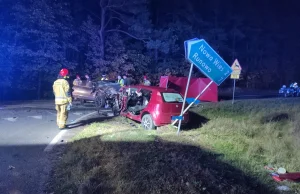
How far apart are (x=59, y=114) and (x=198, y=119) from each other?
5.90 m

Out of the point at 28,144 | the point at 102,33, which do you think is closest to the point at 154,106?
the point at 28,144

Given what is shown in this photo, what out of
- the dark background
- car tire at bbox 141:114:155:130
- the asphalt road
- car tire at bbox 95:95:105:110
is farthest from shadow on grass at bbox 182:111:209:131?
the dark background

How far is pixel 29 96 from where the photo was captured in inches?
989

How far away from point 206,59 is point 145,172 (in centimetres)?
449

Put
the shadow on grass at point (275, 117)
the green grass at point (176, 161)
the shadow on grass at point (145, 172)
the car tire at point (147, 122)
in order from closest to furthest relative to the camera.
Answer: the shadow on grass at point (145, 172) < the green grass at point (176, 161) < the car tire at point (147, 122) < the shadow on grass at point (275, 117)

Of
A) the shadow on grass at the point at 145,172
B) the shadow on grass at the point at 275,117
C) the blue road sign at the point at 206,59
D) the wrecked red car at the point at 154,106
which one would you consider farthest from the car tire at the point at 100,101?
the shadow on grass at the point at 145,172

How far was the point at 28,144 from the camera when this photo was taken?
27.1 feet

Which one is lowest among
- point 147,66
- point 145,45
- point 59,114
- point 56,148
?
point 56,148

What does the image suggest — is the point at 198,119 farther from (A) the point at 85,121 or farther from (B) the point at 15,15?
(B) the point at 15,15

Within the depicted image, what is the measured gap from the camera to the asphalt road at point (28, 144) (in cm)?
558

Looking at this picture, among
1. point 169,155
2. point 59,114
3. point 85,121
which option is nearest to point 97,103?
point 85,121

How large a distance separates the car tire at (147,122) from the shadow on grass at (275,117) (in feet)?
16.4

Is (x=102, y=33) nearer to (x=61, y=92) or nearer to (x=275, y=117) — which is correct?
(x=275, y=117)

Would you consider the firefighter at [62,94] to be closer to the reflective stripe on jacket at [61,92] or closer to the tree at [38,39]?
the reflective stripe on jacket at [61,92]
